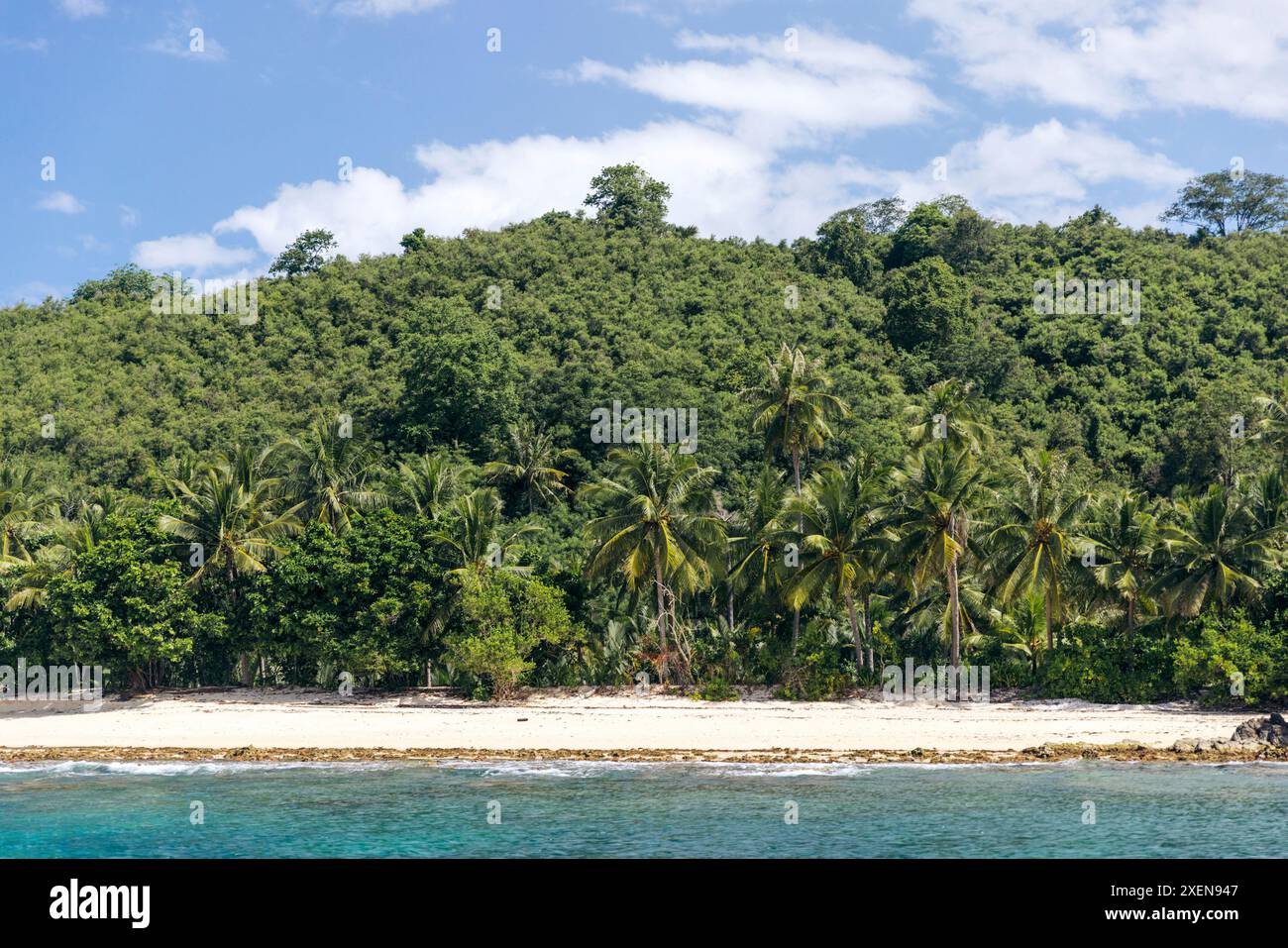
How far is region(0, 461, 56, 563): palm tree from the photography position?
52.7 metres

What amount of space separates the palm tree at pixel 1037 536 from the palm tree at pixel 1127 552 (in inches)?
44.2

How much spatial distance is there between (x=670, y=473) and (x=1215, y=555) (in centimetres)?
1908

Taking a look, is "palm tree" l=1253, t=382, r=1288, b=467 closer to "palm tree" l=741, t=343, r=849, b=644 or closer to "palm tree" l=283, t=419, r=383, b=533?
"palm tree" l=741, t=343, r=849, b=644

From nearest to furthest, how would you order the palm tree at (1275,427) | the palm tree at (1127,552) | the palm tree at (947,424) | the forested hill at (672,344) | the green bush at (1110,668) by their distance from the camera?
the green bush at (1110,668) < the palm tree at (1127,552) < the palm tree at (1275,427) < the palm tree at (947,424) < the forested hill at (672,344)

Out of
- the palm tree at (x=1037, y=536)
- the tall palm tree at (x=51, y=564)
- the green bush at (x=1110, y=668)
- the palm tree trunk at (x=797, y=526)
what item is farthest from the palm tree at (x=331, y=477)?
the green bush at (x=1110, y=668)

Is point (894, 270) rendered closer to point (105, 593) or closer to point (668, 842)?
point (105, 593)

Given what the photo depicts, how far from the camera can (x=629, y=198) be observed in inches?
4286

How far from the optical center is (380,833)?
2769 cm
